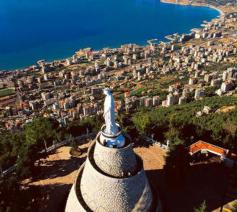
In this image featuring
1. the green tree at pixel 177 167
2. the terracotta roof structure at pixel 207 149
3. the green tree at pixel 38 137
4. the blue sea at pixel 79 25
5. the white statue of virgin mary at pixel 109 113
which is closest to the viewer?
the white statue of virgin mary at pixel 109 113

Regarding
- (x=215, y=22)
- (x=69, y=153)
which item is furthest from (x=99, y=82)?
(x=215, y=22)

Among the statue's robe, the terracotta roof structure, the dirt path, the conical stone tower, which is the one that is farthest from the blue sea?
the statue's robe

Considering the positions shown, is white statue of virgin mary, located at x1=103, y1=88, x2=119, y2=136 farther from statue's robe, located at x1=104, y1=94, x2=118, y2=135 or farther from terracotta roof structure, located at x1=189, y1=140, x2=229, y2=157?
terracotta roof structure, located at x1=189, y1=140, x2=229, y2=157

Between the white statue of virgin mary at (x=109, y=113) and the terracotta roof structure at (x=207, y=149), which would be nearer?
the white statue of virgin mary at (x=109, y=113)

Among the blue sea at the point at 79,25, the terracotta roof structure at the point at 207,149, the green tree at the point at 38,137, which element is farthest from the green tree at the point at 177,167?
the blue sea at the point at 79,25

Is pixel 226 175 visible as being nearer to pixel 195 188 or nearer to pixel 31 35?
pixel 195 188

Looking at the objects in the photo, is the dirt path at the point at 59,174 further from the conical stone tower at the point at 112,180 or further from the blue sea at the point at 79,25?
the blue sea at the point at 79,25
